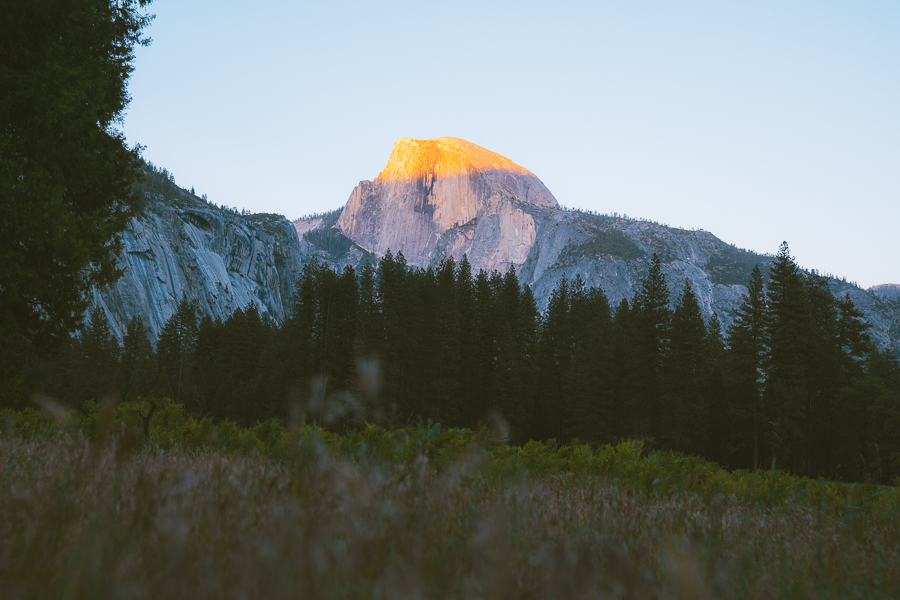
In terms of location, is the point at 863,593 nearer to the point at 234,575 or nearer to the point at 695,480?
the point at 234,575

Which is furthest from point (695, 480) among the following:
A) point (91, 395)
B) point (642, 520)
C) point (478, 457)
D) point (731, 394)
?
point (91, 395)

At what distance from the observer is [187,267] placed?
432 ft

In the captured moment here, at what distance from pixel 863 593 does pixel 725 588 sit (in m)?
1.14

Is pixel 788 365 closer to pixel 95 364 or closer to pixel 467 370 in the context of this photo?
pixel 467 370

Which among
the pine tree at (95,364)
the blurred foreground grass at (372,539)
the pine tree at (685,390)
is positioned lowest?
the pine tree at (95,364)

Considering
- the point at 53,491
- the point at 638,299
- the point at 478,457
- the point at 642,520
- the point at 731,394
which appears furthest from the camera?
the point at 638,299

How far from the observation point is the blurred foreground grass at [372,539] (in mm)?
1785

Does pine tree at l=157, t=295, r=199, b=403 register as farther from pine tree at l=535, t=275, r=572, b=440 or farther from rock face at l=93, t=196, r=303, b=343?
pine tree at l=535, t=275, r=572, b=440

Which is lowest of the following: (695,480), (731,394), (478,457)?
(731,394)

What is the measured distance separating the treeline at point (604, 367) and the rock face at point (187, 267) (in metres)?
37.8

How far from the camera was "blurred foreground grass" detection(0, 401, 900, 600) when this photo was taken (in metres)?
1.79

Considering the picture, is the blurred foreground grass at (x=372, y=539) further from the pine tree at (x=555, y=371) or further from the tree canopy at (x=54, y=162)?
the pine tree at (x=555, y=371)

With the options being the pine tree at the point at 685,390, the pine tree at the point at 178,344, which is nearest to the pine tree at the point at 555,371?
the pine tree at the point at 685,390

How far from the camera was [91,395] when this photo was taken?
223 feet
